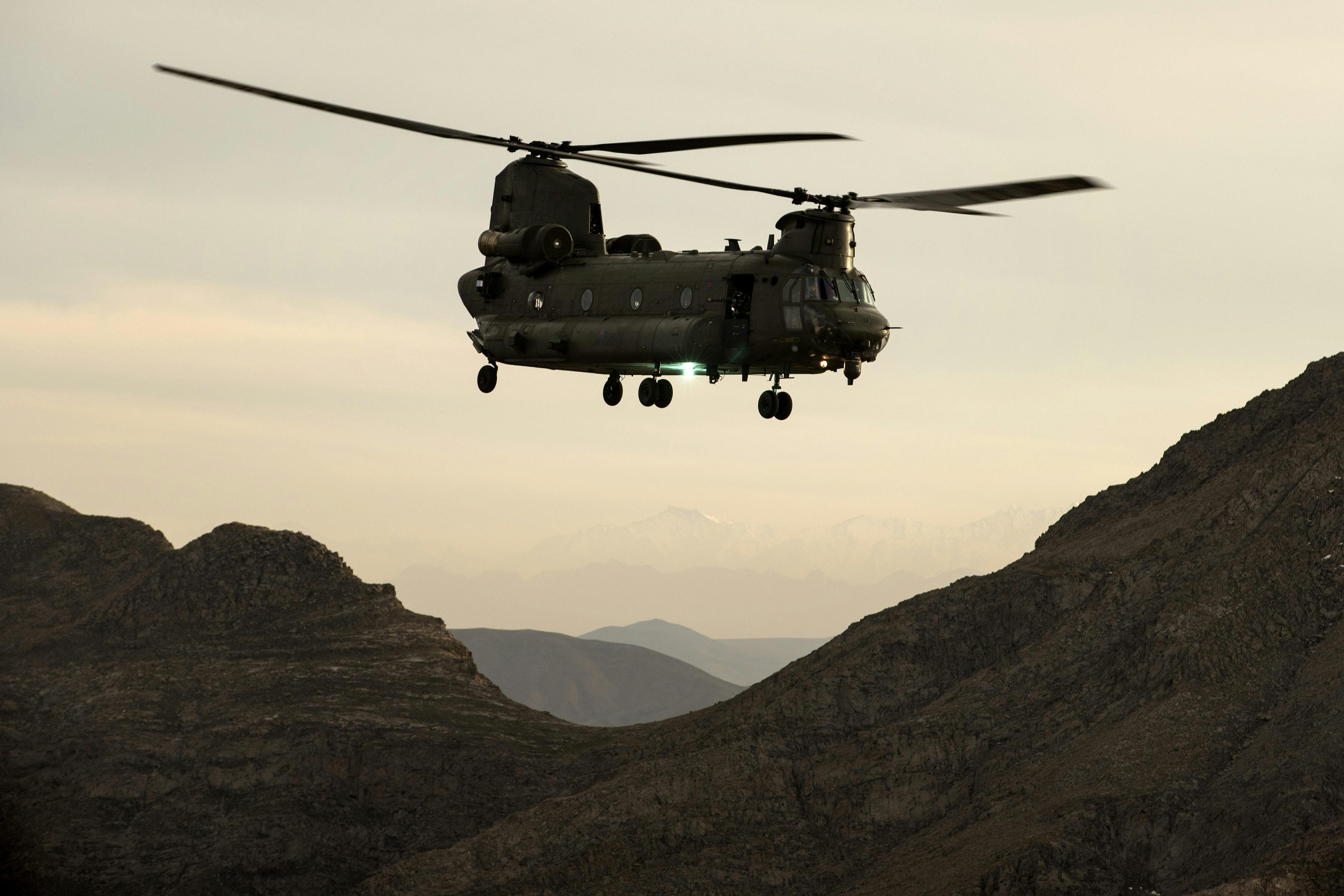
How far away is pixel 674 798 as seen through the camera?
7219 cm

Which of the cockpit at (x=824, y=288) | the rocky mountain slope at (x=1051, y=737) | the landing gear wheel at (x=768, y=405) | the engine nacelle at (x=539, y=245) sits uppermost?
the engine nacelle at (x=539, y=245)

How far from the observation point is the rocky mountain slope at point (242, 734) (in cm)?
7831

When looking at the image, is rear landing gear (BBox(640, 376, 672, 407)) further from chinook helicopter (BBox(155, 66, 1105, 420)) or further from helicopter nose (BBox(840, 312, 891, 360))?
helicopter nose (BBox(840, 312, 891, 360))

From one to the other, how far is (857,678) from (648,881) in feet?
50.8

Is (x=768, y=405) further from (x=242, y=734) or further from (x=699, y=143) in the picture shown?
(x=242, y=734)

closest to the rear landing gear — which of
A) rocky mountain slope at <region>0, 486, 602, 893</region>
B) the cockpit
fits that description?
the cockpit

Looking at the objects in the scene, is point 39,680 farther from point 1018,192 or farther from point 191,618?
point 1018,192

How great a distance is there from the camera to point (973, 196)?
3456 centimetres

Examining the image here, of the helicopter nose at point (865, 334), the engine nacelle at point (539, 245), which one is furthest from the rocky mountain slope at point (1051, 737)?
the engine nacelle at point (539, 245)

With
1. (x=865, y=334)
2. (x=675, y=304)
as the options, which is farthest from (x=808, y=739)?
(x=865, y=334)

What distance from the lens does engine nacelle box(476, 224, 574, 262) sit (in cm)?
4350

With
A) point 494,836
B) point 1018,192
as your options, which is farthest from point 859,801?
point 1018,192

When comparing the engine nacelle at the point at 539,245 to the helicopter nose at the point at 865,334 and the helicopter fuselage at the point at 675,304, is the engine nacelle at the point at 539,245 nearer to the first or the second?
the helicopter fuselage at the point at 675,304

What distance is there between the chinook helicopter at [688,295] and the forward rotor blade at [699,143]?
0.04 m
